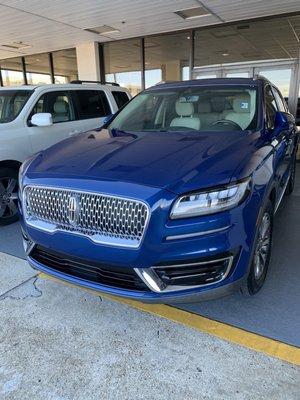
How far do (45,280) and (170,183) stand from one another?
1.77 meters

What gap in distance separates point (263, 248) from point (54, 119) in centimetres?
388

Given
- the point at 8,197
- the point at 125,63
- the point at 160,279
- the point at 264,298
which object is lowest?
the point at 264,298

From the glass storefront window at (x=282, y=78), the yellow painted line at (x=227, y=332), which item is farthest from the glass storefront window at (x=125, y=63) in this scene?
the yellow painted line at (x=227, y=332)

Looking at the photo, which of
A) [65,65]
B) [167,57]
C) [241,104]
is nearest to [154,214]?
[241,104]

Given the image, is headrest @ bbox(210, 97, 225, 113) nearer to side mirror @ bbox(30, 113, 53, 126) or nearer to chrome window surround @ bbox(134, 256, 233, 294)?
chrome window surround @ bbox(134, 256, 233, 294)

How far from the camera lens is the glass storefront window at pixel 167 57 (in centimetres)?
1081

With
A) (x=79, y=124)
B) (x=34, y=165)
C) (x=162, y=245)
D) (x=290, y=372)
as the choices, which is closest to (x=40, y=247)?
(x=34, y=165)

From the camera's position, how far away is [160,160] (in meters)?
2.42

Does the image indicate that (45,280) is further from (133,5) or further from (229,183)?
(133,5)

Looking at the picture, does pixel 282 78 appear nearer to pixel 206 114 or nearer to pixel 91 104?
pixel 91 104

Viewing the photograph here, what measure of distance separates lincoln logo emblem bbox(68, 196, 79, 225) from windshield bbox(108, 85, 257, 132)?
1.45 m

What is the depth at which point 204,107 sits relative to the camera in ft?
11.7

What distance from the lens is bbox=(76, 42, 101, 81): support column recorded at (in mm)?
11898

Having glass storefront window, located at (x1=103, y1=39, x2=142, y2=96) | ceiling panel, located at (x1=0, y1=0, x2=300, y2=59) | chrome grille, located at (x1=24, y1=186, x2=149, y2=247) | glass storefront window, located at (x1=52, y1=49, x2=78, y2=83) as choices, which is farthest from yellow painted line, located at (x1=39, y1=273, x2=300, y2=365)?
glass storefront window, located at (x1=52, y1=49, x2=78, y2=83)
